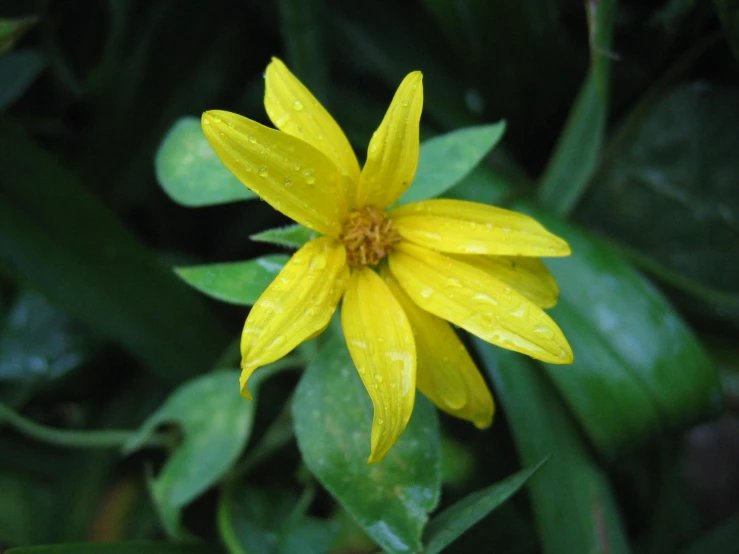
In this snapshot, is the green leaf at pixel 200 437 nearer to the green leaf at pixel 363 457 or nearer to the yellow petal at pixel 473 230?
the green leaf at pixel 363 457

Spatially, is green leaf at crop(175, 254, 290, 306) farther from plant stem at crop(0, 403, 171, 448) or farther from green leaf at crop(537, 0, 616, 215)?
green leaf at crop(537, 0, 616, 215)

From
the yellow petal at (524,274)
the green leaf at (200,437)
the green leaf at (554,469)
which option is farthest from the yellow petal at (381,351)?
the green leaf at (554,469)

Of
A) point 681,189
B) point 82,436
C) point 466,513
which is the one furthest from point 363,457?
point 681,189

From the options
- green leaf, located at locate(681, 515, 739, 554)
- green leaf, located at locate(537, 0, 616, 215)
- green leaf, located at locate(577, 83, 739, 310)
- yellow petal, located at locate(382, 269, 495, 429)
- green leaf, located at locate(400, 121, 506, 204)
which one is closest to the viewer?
yellow petal, located at locate(382, 269, 495, 429)

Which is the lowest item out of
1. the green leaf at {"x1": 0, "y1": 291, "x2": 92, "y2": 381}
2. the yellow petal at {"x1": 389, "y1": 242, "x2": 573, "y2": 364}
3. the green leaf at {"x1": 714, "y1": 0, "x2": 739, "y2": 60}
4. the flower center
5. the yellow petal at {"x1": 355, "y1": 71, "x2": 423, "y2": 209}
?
the green leaf at {"x1": 0, "y1": 291, "x2": 92, "y2": 381}

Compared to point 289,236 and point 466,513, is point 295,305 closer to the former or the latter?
point 289,236

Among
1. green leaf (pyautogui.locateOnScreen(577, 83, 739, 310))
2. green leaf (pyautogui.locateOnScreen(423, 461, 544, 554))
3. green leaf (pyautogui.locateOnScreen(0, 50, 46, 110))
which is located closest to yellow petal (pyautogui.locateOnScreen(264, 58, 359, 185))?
green leaf (pyautogui.locateOnScreen(423, 461, 544, 554))
